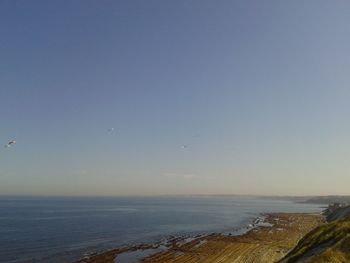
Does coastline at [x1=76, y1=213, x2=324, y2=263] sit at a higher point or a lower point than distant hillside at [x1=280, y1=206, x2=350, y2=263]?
lower

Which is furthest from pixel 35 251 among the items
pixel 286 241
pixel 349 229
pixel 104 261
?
pixel 349 229

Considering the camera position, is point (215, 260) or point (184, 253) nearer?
point (215, 260)

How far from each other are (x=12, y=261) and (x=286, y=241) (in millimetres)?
49422

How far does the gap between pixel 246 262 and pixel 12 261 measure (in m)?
35.0

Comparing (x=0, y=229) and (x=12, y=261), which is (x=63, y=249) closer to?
(x=12, y=261)

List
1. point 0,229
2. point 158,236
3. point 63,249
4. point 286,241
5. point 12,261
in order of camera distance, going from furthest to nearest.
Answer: point 0,229 < point 158,236 < point 286,241 < point 63,249 < point 12,261

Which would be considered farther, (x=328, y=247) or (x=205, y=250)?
(x=205, y=250)

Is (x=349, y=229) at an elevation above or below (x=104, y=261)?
above

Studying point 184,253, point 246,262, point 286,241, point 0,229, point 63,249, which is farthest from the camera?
point 0,229

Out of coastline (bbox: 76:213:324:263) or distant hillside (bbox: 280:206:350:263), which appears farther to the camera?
coastline (bbox: 76:213:324:263)

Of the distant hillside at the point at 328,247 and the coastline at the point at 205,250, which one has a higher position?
the distant hillside at the point at 328,247

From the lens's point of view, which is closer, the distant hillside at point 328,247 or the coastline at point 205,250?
the distant hillside at point 328,247

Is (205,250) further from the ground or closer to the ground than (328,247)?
closer to the ground

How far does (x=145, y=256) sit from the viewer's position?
60.4m
